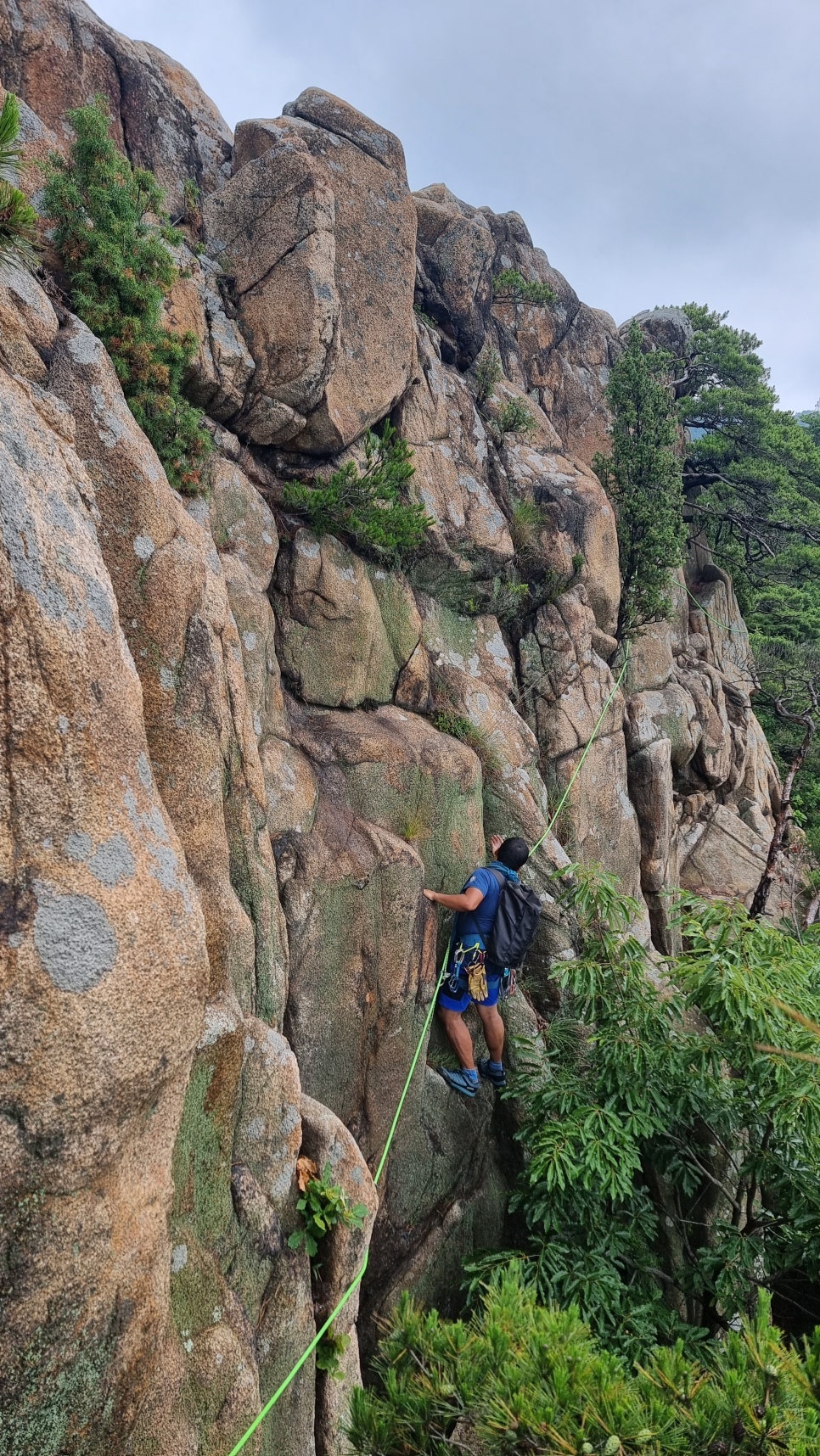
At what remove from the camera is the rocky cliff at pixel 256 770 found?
3553 millimetres

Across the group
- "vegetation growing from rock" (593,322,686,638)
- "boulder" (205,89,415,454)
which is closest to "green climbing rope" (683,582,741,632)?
"vegetation growing from rock" (593,322,686,638)

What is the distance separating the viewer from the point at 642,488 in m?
16.2

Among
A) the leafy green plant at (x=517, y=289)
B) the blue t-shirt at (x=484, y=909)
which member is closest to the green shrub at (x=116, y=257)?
the blue t-shirt at (x=484, y=909)

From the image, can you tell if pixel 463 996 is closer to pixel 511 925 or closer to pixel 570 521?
pixel 511 925

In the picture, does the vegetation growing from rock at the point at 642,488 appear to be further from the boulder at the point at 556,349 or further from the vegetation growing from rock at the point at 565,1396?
the vegetation growing from rock at the point at 565,1396

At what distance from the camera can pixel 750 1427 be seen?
2.66 m

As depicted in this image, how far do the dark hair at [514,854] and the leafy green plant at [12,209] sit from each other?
6.91 m

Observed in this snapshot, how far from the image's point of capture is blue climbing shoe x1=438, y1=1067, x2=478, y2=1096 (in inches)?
336

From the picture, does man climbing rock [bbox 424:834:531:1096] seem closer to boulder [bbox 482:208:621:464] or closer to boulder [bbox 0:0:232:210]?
boulder [bbox 0:0:232:210]

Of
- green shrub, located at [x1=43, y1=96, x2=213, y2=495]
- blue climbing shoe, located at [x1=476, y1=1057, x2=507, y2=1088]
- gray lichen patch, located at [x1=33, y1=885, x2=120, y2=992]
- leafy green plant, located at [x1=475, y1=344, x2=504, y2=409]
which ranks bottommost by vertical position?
blue climbing shoe, located at [x1=476, y1=1057, x2=507, y2=1088]

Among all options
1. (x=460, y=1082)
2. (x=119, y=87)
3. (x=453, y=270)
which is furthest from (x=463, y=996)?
(x=453, y=270)

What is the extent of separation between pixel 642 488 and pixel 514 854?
1092 cm

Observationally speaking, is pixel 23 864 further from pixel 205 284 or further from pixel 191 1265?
pixel 205 284

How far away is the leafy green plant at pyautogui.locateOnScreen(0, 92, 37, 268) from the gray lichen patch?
3857 millimetres
